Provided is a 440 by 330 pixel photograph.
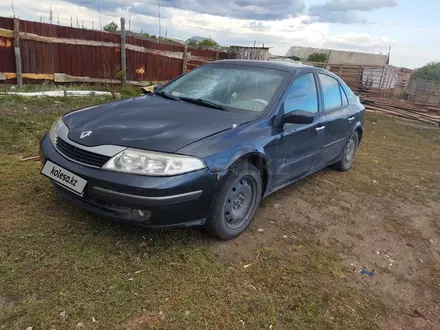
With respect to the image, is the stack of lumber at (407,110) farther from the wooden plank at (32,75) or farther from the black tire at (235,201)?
the black tire at (235,201)

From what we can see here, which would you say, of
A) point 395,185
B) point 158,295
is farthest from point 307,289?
point 395,185

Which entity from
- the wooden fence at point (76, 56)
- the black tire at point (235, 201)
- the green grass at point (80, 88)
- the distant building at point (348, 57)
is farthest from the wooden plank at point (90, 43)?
the distant building at point (348, 57)

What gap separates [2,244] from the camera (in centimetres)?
260

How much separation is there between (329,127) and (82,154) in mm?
2885

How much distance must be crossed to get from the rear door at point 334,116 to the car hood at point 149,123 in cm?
155

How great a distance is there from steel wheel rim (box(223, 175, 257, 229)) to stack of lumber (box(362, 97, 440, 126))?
12480mm

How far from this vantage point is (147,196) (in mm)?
2408

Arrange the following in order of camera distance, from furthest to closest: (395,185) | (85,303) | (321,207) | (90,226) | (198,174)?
(395,185) < (321,207) < (90,226) < (198,174) < (85,303)

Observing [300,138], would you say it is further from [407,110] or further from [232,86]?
[407,110]

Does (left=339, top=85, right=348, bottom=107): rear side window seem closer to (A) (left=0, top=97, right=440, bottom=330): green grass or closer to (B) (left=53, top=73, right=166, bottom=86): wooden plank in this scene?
(A) (left=0, top=97, right=440, bottom=330): green grass

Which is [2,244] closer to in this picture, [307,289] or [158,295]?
[158,295]

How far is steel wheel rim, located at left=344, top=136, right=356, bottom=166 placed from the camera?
210 inches

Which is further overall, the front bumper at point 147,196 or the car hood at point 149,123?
the car hood at point 149,123

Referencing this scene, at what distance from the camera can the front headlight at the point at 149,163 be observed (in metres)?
2.45
